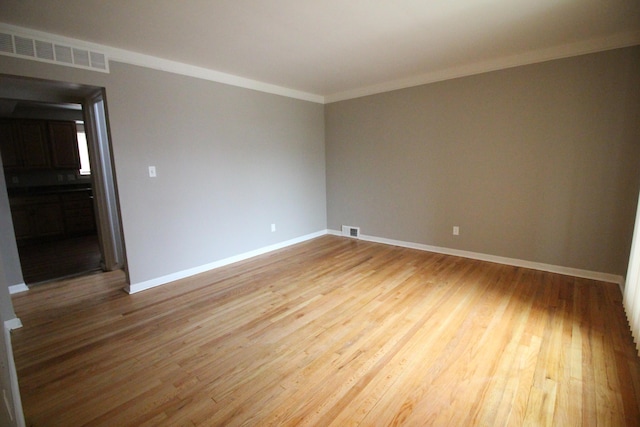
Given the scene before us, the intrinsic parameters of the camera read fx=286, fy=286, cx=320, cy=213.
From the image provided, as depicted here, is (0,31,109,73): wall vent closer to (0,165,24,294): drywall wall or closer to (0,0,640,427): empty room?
(0,0,640,427): empty room

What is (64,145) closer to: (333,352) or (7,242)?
(7,242)

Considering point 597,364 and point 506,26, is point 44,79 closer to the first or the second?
point 506,26

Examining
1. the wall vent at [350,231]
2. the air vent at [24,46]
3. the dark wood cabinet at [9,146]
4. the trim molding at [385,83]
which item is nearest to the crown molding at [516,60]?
the trim molding at [385,83]

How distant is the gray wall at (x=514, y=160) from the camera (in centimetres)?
300

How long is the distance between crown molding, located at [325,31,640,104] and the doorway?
153 inches

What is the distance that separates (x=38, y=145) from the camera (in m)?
5.53

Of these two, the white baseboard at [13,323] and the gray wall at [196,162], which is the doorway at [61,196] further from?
the white baseboard at [13,323]

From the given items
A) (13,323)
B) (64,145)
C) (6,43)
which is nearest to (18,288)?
(13,323)

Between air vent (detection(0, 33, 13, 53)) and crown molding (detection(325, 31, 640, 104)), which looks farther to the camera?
crown molding (detection(325, 31, 640, 104))

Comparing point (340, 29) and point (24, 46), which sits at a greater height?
point (340, 29)

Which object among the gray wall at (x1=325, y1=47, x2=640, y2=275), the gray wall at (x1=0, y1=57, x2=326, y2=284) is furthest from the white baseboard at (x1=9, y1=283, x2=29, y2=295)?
the gray wall at (x1=325, y1=47, x2=640, y2=275)

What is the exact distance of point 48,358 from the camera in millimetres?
2131

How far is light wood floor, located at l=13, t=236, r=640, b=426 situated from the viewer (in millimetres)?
1605

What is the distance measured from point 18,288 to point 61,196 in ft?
9.92
